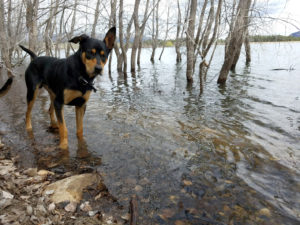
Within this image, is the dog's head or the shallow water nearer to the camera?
the shallow water

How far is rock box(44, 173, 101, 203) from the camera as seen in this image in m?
2.62

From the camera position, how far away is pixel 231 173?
3.38m

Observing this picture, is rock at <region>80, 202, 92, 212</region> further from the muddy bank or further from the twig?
the twig

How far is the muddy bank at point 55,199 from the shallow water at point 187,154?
0.23 m

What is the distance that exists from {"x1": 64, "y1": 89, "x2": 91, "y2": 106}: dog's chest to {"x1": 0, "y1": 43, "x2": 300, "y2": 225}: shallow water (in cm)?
93

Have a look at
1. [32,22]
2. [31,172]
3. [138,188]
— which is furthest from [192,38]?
[31,172]

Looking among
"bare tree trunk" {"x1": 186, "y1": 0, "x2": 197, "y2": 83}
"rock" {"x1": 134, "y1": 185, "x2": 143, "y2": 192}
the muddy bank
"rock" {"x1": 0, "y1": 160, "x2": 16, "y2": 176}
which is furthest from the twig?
"bare tree trunk" {"x1": 186, "y1": 0, "x2": 197, "y2": 83}

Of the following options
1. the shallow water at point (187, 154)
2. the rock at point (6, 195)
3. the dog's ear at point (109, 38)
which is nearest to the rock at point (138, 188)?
the shallow water at point (187, 154)

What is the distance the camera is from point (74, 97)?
12.7ft

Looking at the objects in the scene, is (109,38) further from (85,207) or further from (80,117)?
(85,207)

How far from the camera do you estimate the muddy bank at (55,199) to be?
2.13 meters

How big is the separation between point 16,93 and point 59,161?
7443 millimetres

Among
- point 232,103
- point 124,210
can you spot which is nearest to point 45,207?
point 124,210

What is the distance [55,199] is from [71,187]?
26 cm
